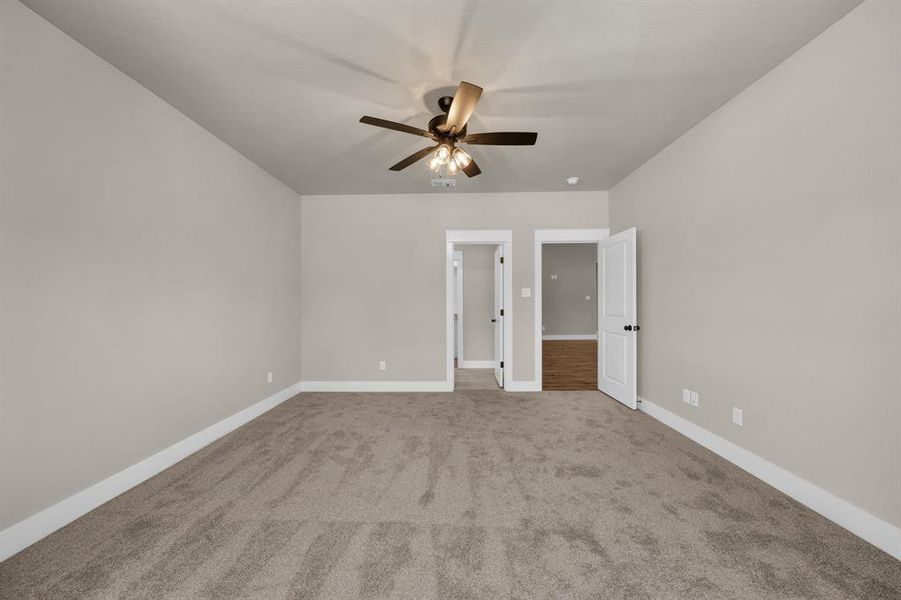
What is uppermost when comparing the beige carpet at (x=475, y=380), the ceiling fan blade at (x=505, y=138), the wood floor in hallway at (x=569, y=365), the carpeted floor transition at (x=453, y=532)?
the ceiling fan blade at (x=505, y=138)

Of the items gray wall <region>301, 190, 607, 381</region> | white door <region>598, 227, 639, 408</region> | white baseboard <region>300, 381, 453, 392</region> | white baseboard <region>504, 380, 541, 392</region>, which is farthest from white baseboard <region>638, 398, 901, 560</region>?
white baseboard <region>300, 381, 453, 392</region>

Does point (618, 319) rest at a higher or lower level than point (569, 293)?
lower

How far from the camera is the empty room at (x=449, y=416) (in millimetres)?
1635

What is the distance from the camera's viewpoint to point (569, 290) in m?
9.79

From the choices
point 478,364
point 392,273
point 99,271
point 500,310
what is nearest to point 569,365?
point 478,364

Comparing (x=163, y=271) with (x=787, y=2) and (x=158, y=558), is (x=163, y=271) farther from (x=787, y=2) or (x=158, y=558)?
(x=787, y=2)

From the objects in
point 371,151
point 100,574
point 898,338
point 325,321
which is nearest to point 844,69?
point 898,338

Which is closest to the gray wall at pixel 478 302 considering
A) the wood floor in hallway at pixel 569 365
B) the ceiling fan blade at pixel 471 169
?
the wood floor in hallway at pixel 569 365

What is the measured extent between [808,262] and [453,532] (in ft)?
8.51

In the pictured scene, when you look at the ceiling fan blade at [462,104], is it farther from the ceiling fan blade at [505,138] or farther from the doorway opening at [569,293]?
the doorway opening at [569,293]

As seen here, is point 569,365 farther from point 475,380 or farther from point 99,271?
point 99,271

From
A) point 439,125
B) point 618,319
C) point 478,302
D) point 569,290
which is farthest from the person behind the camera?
point 569,290

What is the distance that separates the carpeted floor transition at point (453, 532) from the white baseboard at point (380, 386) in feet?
5.53

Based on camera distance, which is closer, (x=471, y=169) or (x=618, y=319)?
(x=471, y=169)
